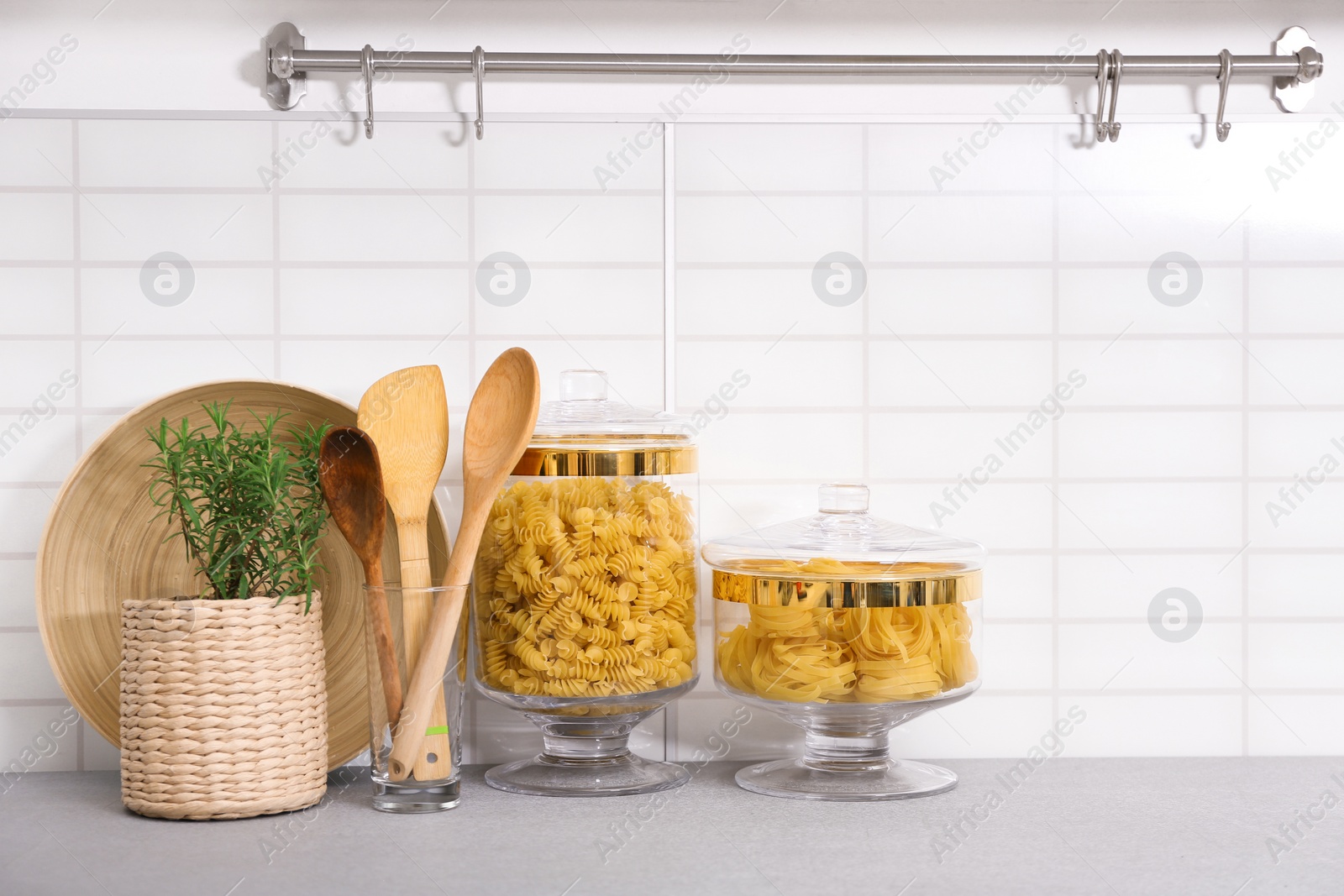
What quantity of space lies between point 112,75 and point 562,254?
0.41 metres

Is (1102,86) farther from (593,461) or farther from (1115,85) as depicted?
(593,461)

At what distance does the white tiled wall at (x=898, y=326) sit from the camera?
0.90 meters

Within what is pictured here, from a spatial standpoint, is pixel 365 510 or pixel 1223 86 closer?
pixel 365 510

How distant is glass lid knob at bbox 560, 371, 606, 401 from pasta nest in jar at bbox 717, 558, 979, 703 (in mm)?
203

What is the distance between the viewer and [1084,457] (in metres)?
0.93

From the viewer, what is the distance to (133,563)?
84cm

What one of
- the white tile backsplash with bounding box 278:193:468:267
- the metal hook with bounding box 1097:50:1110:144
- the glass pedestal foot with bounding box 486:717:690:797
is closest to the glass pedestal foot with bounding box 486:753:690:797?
the glass pedestal foot with bounding box 486:717:690:797

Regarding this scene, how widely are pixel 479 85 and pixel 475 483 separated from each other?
1.14 feet

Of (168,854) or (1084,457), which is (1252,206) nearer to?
(1084,457)

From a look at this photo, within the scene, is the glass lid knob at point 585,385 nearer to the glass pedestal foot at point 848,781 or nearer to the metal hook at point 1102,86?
the glass pedestal foot at point 848,781

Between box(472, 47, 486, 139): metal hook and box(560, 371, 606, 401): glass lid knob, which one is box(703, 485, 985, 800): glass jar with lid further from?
box(472, 47, 486, 139): metal hook

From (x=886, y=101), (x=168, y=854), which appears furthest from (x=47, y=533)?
(x=886, y=101)

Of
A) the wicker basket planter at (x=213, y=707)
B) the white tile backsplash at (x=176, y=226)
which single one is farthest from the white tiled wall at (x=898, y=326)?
the wicker basket planter at (x=213, y=707)

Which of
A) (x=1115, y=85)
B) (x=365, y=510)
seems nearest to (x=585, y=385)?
(x=365, y=510)
